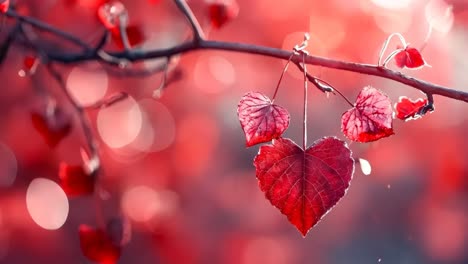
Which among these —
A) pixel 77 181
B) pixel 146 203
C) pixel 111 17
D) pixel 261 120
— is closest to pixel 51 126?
pixel 77 181

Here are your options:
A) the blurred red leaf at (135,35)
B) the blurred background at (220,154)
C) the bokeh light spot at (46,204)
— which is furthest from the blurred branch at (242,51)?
the bokeh light spot at (46,204)

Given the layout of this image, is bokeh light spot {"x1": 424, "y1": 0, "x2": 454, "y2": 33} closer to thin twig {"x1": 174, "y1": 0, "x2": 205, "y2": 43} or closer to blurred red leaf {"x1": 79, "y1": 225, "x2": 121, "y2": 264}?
thin twig {"x1": 174, "y1": 0, "x2": 205, "y2": 43}

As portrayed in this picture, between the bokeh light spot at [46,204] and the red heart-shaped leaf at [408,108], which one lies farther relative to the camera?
the bokeh light spot at [46,204]

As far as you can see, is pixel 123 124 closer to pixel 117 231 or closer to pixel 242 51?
pixel 117 231

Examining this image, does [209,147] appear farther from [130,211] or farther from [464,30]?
[464,30]

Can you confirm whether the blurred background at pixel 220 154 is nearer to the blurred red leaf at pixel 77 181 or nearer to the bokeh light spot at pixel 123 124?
the bokeh light spot at pixel 123 124

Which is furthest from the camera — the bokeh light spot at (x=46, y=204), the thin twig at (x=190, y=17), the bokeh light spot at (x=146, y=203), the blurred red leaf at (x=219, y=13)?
the bokeh light spot at (x=146, y=203)

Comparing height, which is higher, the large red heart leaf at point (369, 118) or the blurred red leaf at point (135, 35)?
the blurred red leaf at point (135, 35)
